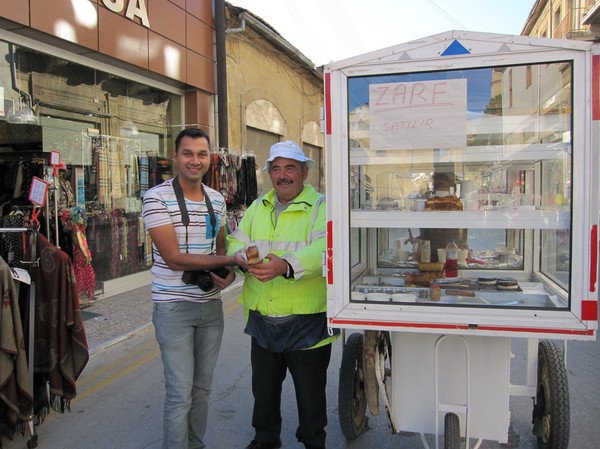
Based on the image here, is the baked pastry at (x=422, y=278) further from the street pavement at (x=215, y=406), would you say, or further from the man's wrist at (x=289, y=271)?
the street pavement at (x=215, y=406)

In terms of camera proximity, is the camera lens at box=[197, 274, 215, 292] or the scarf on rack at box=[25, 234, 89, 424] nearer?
the camera lens at box=[197, 274, 215, 292]

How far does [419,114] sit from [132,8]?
6477mm

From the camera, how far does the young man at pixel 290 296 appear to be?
277 cm

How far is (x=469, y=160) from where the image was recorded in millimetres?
2527

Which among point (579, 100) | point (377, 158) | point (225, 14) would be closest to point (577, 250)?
point (579, 100)

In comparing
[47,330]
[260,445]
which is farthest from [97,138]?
[260,445]

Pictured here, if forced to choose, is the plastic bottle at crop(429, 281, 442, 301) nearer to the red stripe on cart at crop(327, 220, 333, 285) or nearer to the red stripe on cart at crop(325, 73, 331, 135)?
the red stripe on cart at crop(327, 220, 333, 285)

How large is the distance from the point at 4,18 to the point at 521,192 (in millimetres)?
5578

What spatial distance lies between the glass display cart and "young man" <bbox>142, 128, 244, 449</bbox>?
2.54ft

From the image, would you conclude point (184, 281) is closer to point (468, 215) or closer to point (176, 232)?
point (176, 232)

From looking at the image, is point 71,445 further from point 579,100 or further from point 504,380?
point 579,100

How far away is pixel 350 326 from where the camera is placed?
7.67 feet

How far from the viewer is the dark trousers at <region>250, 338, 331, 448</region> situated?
9.36 feet

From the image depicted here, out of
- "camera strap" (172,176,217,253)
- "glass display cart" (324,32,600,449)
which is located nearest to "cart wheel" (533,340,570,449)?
"glass display cart" (324,32,600,449)
